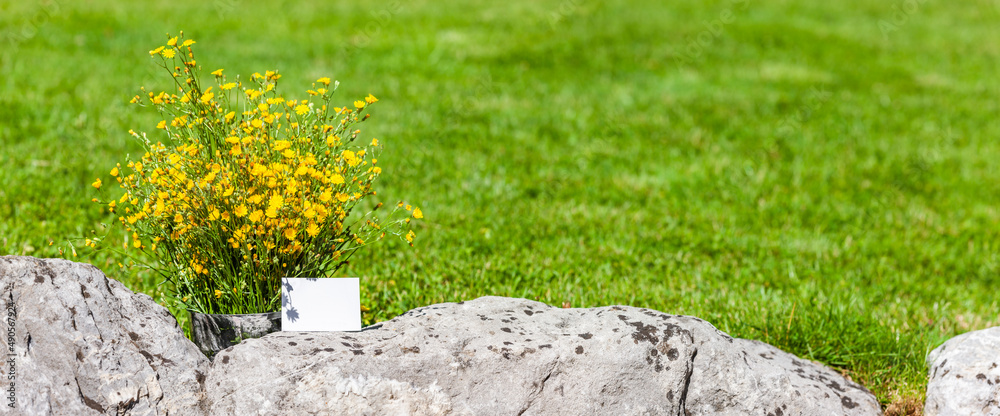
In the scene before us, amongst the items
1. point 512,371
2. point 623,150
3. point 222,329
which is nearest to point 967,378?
point 512,371

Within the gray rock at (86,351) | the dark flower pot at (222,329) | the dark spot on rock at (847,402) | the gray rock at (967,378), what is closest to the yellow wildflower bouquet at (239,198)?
the dark flower pot at (222,329)

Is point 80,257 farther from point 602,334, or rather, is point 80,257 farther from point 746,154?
point 746,154

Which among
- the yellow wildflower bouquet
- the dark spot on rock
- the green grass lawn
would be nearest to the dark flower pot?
the yellow wildflower bouquet

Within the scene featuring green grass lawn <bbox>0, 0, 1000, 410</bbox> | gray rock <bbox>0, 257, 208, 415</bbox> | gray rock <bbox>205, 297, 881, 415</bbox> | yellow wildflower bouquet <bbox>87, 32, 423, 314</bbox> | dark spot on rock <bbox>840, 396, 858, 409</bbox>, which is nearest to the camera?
gray rock <bbox>0, 257, 208, 415</bbox>

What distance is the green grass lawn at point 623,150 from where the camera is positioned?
4.79 metres

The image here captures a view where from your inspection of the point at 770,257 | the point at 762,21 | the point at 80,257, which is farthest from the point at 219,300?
the point at 762,21

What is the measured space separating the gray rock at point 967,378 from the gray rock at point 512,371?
1.64 ft

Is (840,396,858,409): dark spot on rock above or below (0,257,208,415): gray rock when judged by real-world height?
below

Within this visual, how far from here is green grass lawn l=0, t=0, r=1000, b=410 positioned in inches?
189

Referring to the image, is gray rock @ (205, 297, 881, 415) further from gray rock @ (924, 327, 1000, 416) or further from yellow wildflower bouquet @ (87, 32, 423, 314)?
gray rock @ (924, 327, 1000, 416)

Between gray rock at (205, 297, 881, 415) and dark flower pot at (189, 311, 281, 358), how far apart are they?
0.50 feet

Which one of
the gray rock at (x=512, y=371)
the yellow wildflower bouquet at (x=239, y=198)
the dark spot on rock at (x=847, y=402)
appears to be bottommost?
the dark spot on rock at (x=847, y=402)

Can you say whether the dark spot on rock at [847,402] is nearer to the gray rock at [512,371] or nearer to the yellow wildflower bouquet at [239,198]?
the gray rock at [512,371]

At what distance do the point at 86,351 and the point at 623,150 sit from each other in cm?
587
